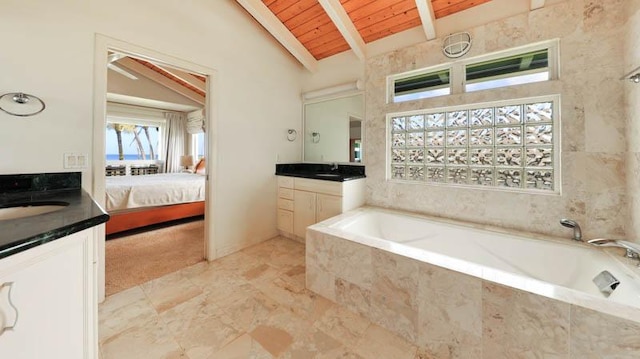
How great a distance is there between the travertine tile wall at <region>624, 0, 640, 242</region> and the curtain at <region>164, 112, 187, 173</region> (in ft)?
23.9

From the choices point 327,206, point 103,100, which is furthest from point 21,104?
point 327,206

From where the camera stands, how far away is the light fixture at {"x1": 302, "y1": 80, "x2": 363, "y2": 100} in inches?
117

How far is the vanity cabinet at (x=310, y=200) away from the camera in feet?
8.79

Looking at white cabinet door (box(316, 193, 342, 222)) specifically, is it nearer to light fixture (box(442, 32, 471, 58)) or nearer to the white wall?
the white wall

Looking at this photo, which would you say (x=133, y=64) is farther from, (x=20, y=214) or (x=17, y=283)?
(x=17, y=283)

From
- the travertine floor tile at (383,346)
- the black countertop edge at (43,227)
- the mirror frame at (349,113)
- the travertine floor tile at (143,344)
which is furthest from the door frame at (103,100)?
the travertine floor tile at (383,346)

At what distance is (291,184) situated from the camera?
310cm

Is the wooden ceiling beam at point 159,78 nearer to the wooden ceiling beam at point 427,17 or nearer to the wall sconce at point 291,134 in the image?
the wall sconce at point 291,134

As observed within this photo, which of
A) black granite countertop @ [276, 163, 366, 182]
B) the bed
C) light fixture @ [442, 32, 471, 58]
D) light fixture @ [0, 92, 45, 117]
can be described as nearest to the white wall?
light fixture @ [0, 92, 45, 117]

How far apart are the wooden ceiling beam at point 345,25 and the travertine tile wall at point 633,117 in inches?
81.1

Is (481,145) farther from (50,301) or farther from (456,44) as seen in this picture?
(50,301)

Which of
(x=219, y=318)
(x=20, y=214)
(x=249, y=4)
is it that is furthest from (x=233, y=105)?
(x=219, y=318)

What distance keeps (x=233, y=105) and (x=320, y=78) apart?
1.37 metres

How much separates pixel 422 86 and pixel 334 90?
1.12m
